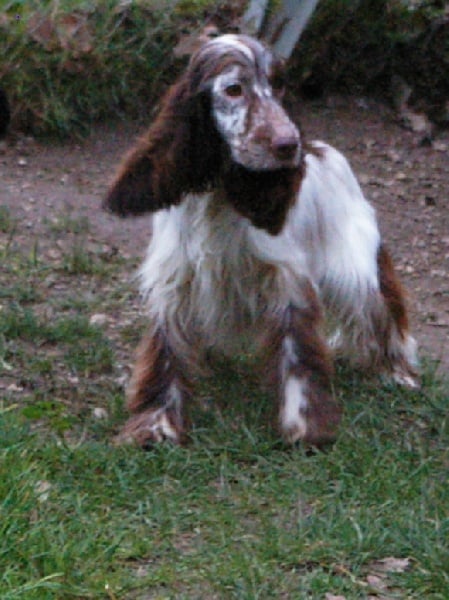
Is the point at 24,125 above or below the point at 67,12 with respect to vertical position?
below

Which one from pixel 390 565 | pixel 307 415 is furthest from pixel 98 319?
pixel 390 565

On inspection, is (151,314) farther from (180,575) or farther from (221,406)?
(180,575)

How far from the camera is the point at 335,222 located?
514 centimetres

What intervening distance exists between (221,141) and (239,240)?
1.21 ft

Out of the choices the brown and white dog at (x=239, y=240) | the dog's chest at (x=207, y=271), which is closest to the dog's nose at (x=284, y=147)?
the brown and white dog at (x=239, y=240)

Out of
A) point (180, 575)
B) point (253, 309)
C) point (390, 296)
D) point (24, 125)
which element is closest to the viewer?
point (180, 575)

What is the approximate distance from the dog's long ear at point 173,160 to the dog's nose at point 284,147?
0.25 meters

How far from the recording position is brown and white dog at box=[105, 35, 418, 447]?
4523 mm

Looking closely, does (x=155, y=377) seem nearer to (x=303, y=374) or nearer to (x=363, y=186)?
(x=303, y=374)

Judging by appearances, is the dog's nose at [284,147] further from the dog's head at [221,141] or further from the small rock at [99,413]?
the small rock at [99,413]

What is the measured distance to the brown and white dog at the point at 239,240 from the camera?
14.8 ft

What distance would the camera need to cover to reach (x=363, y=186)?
25.9 ft

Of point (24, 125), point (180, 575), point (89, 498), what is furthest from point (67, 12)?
point (180, 575)

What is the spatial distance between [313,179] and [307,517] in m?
1.39
